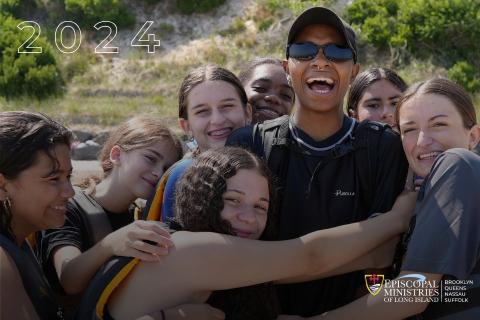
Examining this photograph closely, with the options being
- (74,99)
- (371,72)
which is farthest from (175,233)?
(74,99)

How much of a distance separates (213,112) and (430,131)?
117 cm

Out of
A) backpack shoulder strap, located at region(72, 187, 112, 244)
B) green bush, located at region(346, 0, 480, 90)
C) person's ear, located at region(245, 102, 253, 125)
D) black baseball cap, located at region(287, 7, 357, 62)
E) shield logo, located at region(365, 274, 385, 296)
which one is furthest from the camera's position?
green bush, located at region(346, 0, 480, 90)

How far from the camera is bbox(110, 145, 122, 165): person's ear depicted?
361 centimetres

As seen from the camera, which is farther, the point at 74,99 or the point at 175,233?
the point at 74,99

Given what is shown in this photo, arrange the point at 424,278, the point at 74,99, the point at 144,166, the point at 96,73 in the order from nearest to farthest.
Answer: the point at 424,278 → the point at 144,166 → the point at 74,99 → the point at 96,73

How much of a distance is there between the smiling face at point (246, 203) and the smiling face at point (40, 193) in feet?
2.36

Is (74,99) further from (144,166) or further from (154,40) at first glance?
(144,166)

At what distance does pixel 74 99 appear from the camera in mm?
19141

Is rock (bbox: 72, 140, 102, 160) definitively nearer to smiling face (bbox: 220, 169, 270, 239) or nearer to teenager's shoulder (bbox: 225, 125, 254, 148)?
teenager's shoulder (bbox: 225, 125, 254, 148)

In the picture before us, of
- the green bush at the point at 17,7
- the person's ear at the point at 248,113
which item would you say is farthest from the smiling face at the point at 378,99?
the green bush at the point at 17,7

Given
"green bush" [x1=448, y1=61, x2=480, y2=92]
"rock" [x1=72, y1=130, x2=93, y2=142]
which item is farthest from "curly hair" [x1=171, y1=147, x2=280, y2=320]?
"green bush" [x1=448, y1=61, x2=480, y2=92]

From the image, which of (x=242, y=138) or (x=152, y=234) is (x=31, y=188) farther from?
(x=242, y=138)

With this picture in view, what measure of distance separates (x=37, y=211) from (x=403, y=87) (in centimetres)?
269

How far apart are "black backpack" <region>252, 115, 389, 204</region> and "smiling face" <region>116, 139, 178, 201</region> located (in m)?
0.81
